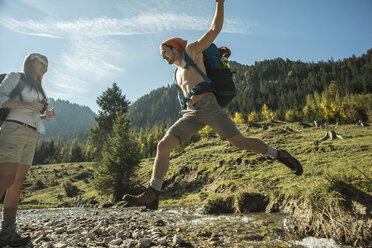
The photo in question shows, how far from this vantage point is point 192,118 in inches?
142

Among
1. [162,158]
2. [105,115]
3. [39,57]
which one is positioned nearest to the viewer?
[162,158]

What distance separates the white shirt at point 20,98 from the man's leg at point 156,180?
2.37 m

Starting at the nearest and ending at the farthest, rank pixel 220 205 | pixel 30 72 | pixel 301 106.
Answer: pixel 30 72 < pixel 220 205 < pixel 301 106

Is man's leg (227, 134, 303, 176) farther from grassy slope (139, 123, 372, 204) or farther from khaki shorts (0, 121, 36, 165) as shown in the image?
khaki shorts (0, 121, 36, 165)

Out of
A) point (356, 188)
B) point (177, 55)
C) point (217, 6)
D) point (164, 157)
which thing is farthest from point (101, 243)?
point (217, 6)

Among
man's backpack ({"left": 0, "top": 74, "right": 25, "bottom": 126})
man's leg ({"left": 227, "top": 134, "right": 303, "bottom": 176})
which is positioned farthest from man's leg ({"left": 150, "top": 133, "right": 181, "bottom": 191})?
man's backpack ({"left": 0, "top": 74, "right": 25, "bottom": 126})

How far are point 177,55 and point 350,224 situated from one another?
384 centimetres

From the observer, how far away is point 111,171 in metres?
21.2

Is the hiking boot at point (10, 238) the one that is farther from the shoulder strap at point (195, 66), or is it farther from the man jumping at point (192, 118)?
the shoulder strap at point (195, 66)

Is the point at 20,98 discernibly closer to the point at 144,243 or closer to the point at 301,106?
the point at 144,243

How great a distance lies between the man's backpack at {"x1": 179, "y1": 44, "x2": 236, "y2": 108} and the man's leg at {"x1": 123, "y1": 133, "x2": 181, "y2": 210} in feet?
2.83

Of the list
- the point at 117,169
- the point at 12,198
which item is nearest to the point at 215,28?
the point at 12,198

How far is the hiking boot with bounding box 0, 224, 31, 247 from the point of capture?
341 centimetres

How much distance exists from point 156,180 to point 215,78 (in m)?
2.04
